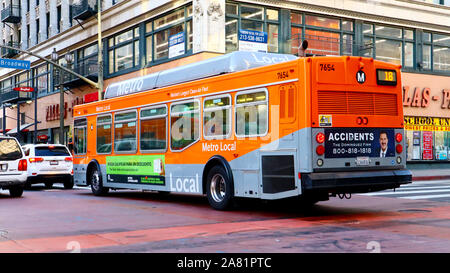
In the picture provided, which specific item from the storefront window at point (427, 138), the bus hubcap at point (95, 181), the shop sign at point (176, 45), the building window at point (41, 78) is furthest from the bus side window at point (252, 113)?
the building window at point (41, 78)

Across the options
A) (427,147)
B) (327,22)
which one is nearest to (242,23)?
(327,22)

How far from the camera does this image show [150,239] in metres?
8.42

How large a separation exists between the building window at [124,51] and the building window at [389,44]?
12767mm

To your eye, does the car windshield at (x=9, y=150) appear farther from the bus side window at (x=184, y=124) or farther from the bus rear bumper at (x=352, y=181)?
the bus rear bumper at (x=352, y=181)

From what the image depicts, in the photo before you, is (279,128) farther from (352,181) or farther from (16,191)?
(16,191)

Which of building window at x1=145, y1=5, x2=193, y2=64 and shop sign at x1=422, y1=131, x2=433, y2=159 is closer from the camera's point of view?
building window at x1=145, y1=5, x2=193, y2=64

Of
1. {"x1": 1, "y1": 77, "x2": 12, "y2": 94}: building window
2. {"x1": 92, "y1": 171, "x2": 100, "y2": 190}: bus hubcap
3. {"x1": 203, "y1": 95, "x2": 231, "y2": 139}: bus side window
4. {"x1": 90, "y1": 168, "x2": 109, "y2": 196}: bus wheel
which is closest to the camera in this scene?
{"x1": 203, "y1": 95, "x2": 231, "y2": 139}: bus side window

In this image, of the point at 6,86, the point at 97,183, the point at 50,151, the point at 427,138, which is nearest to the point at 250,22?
the point at 50,151

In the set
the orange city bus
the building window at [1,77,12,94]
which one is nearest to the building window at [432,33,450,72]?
the orange city bus

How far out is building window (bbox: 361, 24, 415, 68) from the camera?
31797 millimetres

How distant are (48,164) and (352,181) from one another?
48.1 feet

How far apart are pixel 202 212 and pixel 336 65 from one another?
4.18 metres

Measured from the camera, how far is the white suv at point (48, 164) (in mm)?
21672

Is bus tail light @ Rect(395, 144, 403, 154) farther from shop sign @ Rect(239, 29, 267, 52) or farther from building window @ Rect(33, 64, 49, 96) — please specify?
building window @ Rect(33, 64, 49, 96)
